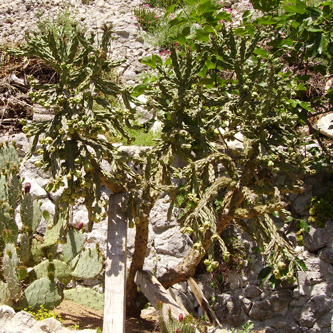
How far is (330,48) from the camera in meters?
4.40

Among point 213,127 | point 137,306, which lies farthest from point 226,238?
point 213,127

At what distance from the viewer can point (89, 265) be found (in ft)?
14.3

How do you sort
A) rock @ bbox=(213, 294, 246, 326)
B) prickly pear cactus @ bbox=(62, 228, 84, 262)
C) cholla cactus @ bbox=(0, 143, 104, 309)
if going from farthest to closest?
rock @ bbox=(213, 294, 246, 326) < prickly pear cactus @ bbox=(62, 228, 84, 262) < cholla cactus @ bbox=(0, 143, 104, 309)

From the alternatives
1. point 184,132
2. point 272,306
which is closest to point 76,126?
point 184,132

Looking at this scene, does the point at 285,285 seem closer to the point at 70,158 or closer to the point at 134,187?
the point at 134,187

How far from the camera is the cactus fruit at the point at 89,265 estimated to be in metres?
4.30

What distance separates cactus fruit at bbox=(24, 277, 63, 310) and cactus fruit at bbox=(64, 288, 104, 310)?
428mm

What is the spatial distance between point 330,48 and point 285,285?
3.07 m

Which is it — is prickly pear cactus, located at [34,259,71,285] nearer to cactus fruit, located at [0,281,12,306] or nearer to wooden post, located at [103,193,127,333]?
cactus fruit, located at [0,281,12,306]

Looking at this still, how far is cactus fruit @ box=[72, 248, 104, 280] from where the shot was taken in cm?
430

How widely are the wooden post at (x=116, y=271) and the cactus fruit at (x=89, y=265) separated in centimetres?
91

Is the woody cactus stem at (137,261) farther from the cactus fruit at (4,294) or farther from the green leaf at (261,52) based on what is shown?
the green leaf at (261,52)

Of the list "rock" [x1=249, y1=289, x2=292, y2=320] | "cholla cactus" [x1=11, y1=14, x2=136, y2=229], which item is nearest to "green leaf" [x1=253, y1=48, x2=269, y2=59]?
"cholla cactus" [x1=11, y1=14, x2=136, y2=229]

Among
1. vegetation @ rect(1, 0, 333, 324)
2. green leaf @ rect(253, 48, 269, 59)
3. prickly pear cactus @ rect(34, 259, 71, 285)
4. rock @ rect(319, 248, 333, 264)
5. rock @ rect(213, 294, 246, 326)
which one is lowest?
rock @ rect(213, 294, 246, 326)
